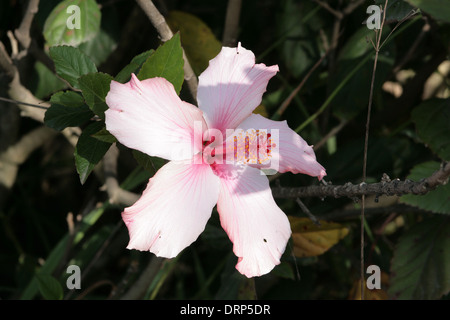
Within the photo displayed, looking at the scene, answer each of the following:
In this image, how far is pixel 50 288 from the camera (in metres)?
1.00

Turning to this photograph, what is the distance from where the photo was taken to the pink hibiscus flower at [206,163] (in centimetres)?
62

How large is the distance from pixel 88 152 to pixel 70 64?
15 centimetres

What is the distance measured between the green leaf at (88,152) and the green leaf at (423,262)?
0.67 meters

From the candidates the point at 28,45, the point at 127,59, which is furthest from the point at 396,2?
the point at 127,59

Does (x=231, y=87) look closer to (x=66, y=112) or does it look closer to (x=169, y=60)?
(x=169, y=60)

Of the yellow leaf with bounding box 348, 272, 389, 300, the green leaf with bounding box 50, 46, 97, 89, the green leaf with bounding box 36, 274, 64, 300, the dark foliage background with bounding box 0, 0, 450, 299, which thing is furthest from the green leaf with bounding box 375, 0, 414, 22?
the green leaf with bounding box 36, 274, 64, 300

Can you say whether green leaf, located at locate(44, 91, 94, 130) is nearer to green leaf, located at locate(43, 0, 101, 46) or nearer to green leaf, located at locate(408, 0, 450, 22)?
green leaf, located at locate(43, 0, 101, 46)

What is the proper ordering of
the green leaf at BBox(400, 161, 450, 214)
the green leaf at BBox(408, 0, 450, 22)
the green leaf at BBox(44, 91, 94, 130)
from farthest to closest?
the green leaf at BBox(400, 161, 450, 214), the green leaf at BBox(44, 91, 94, 130), the green leaf at BBox(408, 0, 450, 22)

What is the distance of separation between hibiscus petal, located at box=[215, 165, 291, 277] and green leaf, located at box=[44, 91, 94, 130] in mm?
214

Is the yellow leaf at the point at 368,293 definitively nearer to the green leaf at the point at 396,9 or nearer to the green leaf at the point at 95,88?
the green leaf at the point at 396,9

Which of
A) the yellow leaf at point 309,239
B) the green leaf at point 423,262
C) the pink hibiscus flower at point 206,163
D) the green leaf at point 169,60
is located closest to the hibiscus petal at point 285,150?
the pink hibiscus flower at point 206,163

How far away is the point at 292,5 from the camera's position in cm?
119

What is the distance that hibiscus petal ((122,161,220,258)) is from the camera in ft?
2.01

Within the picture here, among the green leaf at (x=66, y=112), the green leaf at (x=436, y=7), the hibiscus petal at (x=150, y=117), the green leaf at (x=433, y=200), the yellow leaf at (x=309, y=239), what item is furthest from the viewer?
the yellow leaf at (x=309, y=239)
